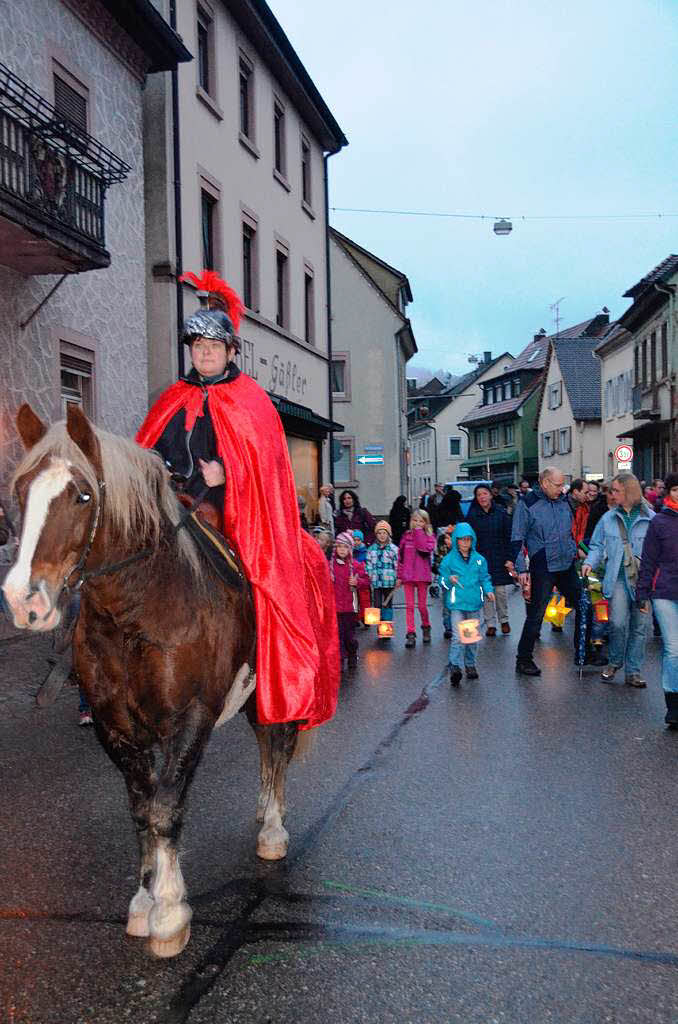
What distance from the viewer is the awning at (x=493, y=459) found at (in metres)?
76.6

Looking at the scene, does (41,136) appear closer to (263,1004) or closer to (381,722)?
(381,722)

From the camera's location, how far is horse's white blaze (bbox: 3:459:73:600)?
308cm

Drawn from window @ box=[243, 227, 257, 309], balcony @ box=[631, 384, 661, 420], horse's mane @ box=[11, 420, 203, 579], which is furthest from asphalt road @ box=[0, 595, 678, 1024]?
balcony @ box=[631, 384, 661, 420]

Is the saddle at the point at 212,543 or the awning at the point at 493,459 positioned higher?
the awning at the point at 493,459

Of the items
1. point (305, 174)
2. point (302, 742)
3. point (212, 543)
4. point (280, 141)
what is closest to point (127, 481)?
point (212, 543)

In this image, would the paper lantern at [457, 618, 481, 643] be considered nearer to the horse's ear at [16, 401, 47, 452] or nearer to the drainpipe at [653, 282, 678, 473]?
the horse's ear at [16, 401, 47, 452]

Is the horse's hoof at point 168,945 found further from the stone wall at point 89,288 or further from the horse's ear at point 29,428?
the stone wall at point 89,288

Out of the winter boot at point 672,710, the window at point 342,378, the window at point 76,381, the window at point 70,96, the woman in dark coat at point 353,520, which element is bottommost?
the winter boot at point 672,710

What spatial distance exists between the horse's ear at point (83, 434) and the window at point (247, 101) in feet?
67.7

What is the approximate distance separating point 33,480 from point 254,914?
1.86 metres

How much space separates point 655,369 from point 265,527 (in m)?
39.7

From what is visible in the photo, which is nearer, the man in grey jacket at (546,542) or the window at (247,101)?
Result: the man in grey jacket at (546,542)

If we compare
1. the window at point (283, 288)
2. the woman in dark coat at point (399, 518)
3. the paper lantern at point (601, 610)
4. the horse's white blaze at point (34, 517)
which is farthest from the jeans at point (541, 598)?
the window at point (283, 288)

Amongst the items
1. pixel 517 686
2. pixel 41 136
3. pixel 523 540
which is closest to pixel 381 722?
pixel 517 686
